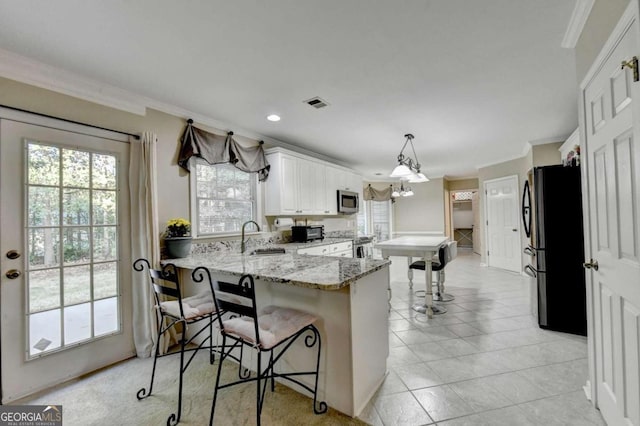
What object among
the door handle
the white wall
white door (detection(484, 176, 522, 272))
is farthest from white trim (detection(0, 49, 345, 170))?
the white wall

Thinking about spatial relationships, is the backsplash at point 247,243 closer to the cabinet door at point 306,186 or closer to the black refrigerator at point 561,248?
the cabinet door at point 306,186

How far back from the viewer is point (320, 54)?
1936 mm

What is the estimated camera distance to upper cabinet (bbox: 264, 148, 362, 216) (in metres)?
3.78

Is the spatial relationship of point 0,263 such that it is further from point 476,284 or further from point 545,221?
point 476,284

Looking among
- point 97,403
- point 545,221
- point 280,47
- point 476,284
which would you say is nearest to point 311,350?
point 97,403

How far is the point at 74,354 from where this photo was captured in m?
2.09

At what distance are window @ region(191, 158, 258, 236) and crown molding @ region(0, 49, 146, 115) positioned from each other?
2.69 feet

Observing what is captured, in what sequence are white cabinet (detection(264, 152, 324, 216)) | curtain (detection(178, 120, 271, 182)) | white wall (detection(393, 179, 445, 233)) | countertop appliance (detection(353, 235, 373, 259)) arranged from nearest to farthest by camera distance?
curtain (detection(178, 120, 271, 182)), white cabinet (detection(264, 152, 324, 216)), countertop appliance (detection(353, 235, 373, 259)), white wall (detection(393, 179, 445, 233))

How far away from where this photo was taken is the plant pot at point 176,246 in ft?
8.37

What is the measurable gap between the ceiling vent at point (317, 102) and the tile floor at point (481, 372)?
2.48m

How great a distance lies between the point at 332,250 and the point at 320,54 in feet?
9.50

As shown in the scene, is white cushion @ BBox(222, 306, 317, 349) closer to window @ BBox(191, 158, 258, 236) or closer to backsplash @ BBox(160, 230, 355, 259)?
backsplash @ BBox(160, 230, 355, 259)

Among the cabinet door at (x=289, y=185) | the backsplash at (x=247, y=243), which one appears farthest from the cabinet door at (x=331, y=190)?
the backsplash at (x=247, y=243)

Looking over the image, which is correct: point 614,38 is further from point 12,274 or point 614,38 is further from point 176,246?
point 12,274
